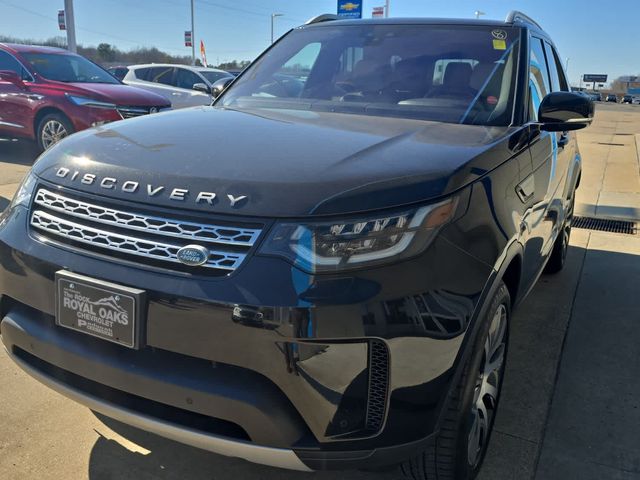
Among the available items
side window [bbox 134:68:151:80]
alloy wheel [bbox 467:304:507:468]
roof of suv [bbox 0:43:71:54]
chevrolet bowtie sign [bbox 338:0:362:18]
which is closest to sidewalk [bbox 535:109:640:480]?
alloy wheel [bbox 467:304:507:468]

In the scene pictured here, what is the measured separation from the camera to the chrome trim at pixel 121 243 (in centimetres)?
173

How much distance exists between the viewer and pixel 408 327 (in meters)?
1.68

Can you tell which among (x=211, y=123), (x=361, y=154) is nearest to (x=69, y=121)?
(x=211, y=123)

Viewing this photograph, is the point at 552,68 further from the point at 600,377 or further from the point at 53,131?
the point at 53,131

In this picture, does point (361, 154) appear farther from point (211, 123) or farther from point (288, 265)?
point (211, 123)

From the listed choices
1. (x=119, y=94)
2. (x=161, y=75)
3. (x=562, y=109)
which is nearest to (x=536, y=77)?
(x=562, y=109)

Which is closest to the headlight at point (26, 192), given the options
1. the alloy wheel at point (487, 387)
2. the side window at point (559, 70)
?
Result: the alloy wheel at point (487, 387)

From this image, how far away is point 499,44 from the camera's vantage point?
3094 mm

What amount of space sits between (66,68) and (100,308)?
865cm

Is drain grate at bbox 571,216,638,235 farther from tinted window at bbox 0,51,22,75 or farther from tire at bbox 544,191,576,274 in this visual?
tinted window at bbox 0,51,22,75

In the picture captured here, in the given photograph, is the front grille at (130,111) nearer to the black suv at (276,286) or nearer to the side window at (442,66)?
the side window at (442,66)

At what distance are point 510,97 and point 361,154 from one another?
46.7 inches

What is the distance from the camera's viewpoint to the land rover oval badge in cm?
174

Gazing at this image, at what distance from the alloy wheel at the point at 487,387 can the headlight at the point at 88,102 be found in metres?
7.52
